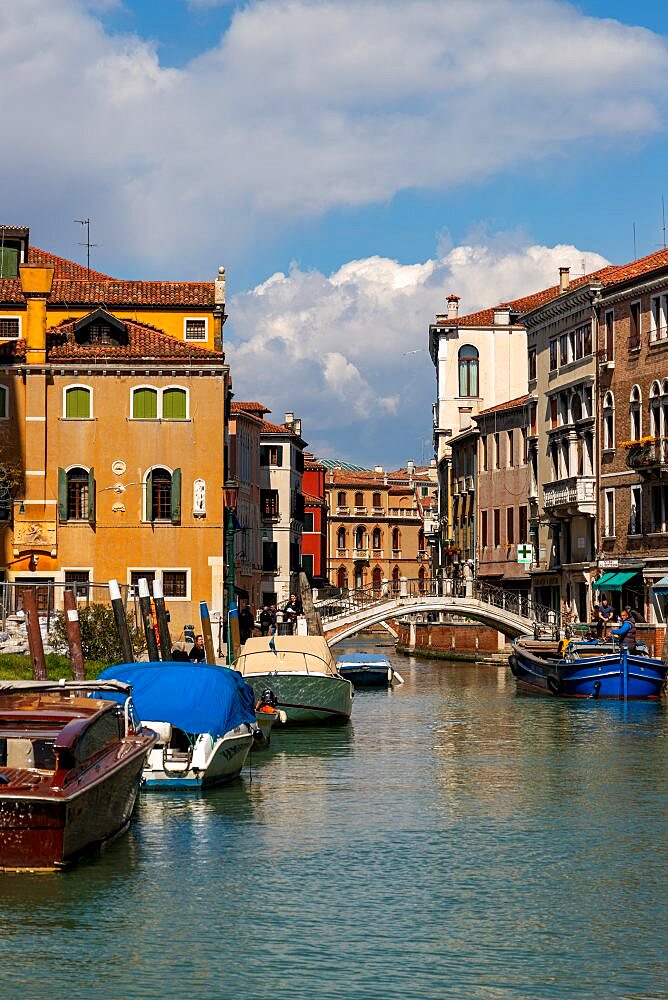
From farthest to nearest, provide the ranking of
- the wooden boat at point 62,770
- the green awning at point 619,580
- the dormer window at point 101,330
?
the green awning at point 619,580 < the dormer window at point 101,330 < the wooden boat at point 62,770

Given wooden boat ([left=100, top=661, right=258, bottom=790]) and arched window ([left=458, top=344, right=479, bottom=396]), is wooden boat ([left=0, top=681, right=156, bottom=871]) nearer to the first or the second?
wooden boat ([left=100, top=661, right=258, bottom=790])

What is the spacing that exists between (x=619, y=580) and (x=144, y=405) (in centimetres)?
1830

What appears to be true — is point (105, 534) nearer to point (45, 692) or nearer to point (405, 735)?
point (405, 735)

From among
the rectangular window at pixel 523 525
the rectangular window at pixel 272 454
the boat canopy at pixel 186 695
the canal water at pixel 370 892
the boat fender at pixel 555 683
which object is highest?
the rectangular window at pixel 272 454

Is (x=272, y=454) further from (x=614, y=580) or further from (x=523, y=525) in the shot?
(x=614, y=580)

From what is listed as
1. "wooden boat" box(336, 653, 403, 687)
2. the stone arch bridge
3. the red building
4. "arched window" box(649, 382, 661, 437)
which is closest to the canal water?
"wooden boat" box(336, 653, 403, 687)

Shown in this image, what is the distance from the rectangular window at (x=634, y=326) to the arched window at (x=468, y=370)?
29873mm

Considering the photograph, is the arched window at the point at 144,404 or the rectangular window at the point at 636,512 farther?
the rectangular window at the point at 636,512

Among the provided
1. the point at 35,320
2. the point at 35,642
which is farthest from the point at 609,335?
the point at 35,642

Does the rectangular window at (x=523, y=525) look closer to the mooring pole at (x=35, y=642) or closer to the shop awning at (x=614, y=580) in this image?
the shop awning at (x=614, y=580)

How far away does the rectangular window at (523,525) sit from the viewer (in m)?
70.9

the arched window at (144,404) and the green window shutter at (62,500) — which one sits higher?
the arched window at (144,404)

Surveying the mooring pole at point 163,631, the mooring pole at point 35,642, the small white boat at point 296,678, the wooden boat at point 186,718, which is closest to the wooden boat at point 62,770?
the wooden boat at point 186,718

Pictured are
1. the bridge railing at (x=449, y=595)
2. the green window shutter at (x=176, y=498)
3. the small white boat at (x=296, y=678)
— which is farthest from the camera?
the bridge railing at (x=449, y=595)
